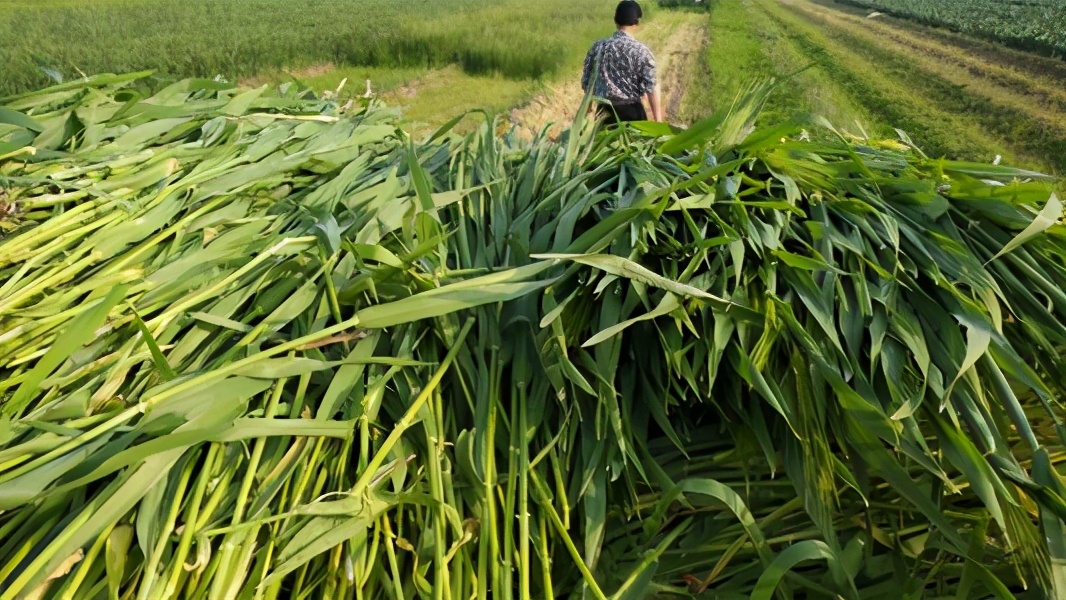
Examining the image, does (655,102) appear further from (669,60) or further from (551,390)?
(669,60)

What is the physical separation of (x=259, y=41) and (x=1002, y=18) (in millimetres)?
20083

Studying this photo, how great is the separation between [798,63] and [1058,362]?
46.2ft

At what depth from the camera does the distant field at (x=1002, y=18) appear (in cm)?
1486

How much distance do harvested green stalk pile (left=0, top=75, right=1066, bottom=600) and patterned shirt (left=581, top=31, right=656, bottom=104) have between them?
263 centimetres

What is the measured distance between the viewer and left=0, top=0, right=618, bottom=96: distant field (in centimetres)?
1034

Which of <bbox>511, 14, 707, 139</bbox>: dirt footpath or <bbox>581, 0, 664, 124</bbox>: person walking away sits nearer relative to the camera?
<bbox>581, 0, 664, 124</bbox>: person walking away

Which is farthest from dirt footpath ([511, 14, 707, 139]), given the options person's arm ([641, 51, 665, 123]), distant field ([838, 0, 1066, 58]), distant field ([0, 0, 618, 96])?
distant field ([838, 0, 1066, 58])

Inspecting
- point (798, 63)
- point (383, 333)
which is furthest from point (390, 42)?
point (383, 333)

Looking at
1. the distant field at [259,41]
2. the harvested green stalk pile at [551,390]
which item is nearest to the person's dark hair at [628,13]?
the harvested green stalk pile at [551,390]

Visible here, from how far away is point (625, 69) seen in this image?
12.7 ft

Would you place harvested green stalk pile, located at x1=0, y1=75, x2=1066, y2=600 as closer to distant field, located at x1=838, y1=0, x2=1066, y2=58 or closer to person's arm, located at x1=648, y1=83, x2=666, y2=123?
person's arm, located at x1=648, y1=83, x2=666, y2=123

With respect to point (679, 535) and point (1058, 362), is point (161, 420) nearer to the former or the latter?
point (679, 535)

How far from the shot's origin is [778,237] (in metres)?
1.22

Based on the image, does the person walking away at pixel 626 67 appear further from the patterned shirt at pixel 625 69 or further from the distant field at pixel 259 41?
the distant field at pixel 259 41
